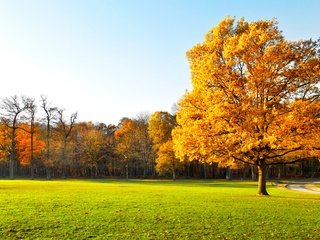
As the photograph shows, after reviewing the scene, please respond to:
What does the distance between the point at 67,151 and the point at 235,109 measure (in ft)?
250

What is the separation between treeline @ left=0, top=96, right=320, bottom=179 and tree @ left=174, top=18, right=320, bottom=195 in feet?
178

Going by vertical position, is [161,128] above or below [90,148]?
above

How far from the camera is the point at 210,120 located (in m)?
27.4

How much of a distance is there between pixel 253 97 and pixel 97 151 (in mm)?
77434

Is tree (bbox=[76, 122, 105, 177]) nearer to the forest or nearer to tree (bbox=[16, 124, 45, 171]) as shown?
tree (bbox=[16, 124, 45, 171])

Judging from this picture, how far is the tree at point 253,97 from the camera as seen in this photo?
87.9 ft

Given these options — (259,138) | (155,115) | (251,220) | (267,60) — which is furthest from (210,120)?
(155,115)

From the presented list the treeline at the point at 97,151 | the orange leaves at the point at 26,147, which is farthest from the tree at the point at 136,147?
the orange leaves at the point at 26,147

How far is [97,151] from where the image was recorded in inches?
3996

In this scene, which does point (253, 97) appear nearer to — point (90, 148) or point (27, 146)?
point (27, 146)

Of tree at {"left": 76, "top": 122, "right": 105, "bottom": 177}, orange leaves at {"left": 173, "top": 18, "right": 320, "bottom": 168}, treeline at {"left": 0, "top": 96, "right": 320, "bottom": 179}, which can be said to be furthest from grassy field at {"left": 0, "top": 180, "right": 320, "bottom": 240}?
tree at {"left": 76, "top": 122, "right": 105, "bottom": 177}

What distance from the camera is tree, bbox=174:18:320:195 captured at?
87.9 ft

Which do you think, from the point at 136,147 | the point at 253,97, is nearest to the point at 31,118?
the point at 136,147

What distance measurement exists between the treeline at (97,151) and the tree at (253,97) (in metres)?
54.4
